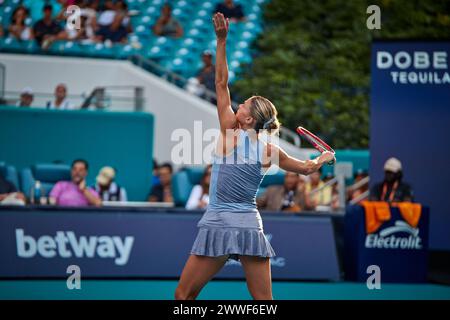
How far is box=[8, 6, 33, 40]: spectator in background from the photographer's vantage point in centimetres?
1894

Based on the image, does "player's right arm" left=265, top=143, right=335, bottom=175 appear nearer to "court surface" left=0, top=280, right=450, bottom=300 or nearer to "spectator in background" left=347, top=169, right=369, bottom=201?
"court surface" left=0, top=280, right=450, bottom=300

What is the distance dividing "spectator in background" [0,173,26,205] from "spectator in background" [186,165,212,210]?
6.85ft

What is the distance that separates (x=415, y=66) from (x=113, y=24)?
824cm

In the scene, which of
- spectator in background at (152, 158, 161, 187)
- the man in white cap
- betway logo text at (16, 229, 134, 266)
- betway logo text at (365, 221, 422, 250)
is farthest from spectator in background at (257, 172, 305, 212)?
spectator in background at (152, 158, 161, 187)

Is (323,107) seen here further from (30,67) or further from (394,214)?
(394,214)

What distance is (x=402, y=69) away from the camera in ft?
43.1

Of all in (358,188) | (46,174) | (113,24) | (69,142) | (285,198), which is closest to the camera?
(285,198)

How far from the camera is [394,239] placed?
40.7 feet

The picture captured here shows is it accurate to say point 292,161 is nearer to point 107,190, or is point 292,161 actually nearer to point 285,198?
point 285,198

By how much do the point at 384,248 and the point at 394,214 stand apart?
428mm

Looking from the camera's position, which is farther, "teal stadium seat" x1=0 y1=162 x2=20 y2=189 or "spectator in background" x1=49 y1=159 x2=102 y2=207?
"teal stadium seat" x1=0 y1=162 x2=20 y2=189

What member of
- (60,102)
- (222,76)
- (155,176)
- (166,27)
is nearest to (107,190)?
(155,176)

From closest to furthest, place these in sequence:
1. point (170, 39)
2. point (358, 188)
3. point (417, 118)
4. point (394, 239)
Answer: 1. point (394, 239)
2. point (417, 118)
3. point (358, 188)
4. point (170, 39)
